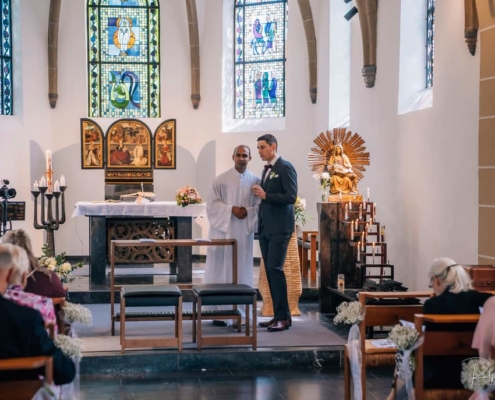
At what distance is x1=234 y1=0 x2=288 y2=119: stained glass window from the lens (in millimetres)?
14117

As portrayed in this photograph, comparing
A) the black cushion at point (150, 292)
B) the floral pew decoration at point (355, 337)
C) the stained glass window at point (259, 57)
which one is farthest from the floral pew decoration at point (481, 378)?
the stained glass window at point (259, 57)

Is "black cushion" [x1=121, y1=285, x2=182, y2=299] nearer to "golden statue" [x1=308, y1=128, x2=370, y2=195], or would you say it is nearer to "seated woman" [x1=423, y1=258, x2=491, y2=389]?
"seated woman" [x1=423, y1=258, x2=491, y2=389]

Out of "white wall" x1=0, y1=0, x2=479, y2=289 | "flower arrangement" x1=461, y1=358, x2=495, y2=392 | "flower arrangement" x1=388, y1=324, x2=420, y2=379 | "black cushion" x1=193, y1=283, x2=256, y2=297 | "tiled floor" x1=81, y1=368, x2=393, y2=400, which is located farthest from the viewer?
"white wall" x1=0, y1=0, x2=479, y2=289

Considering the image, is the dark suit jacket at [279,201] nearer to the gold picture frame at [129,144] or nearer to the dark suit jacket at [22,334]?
the dark suit jacket at [22,334]

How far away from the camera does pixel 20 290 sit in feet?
14.8

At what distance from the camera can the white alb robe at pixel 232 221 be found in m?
8.13

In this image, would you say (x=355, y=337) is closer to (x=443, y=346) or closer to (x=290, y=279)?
(x=443, y=346)

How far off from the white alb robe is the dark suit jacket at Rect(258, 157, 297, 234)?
298 mm

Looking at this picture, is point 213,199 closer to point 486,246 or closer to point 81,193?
point 486,246

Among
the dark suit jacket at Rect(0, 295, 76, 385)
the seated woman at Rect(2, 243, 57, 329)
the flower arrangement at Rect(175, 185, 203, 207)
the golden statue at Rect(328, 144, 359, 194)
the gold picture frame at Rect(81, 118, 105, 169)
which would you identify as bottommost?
the dark suit jacket at Rect(0, 295, 76, 385)

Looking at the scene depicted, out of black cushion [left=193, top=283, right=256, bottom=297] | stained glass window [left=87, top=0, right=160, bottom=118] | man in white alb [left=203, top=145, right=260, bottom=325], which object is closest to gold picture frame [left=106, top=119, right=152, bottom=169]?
stained glass window [left=87, top=0, right=160, bottom=118]

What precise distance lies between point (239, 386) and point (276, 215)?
1.86 m

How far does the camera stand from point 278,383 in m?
6.64

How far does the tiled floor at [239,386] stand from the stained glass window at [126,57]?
27.1 feet
